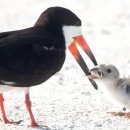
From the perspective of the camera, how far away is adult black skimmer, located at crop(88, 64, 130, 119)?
962 centimetres

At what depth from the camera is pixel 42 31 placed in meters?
9.54

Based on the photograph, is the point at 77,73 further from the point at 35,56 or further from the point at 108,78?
the point at 35,56

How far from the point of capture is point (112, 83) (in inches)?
385

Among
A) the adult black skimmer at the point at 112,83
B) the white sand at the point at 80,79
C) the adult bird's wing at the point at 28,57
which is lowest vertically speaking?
the white sand at the point at 80,79

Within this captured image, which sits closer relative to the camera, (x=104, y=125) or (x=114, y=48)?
(x=104, y=125)

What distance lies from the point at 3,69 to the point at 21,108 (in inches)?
60.1

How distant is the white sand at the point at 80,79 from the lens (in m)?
9.31

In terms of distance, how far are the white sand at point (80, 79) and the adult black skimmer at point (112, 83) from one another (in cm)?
27

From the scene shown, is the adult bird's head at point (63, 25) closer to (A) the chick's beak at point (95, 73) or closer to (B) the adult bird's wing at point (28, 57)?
(B) the adult bird's wing at point (28, 57)

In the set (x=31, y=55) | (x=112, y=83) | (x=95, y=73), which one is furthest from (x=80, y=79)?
(x=31, y=55)

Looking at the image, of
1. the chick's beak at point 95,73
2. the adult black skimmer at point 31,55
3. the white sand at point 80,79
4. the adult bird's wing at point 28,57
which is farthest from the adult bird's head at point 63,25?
the white sand at point 80,79

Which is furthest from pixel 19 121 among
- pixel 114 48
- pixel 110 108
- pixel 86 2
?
pixel 86 2

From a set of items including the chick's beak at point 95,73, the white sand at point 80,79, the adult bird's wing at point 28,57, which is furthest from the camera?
the chick's beak at point 95,73

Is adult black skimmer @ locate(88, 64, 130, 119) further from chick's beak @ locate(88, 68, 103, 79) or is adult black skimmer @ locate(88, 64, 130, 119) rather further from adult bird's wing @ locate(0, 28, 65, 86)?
adult bird's wing @ locate(0, 28, 65, 86)
